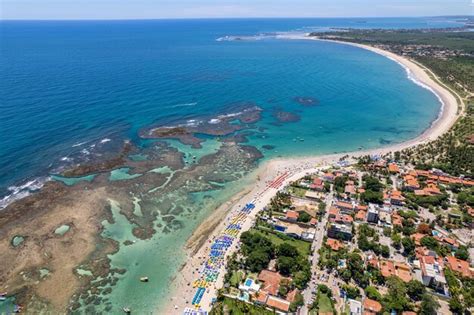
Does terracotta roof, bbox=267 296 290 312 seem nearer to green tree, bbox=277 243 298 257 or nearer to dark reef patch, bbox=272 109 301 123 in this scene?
green tree, bbox=277 243 298 257

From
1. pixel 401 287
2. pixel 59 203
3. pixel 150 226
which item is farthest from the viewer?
pixel 59 203

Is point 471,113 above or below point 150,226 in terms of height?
above

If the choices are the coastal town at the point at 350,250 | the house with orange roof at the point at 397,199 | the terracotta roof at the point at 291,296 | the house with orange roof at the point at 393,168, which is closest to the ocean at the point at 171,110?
the coastal town at the point at 350,250

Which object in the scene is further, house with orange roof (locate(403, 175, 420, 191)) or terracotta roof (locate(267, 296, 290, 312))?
house with orange roof (locate(403, 175, 420, 191))

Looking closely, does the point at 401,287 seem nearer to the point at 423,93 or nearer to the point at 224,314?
the point at 224,314

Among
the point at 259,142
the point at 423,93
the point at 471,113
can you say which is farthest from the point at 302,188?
the point at 423,93

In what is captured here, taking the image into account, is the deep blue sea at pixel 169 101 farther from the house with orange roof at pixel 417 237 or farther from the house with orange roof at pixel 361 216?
the house with orange roof at pixel 417 237

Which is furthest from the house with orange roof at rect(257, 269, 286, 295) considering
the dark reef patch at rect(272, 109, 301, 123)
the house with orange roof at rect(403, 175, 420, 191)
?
the dark reef patch at rect(272, 109, 301, 123)
